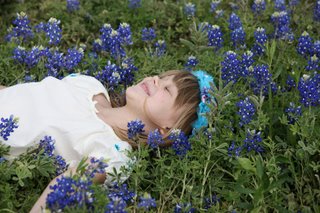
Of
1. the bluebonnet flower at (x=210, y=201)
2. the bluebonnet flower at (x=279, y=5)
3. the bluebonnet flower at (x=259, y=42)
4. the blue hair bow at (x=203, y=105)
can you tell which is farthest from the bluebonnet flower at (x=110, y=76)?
the bluebonnet flower at (x=279, y=5)

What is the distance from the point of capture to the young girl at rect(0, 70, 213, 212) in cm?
424

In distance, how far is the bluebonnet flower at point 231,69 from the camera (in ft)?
16.1

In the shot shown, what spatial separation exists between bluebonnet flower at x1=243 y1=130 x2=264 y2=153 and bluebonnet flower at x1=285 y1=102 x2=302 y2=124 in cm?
32

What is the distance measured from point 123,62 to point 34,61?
2.37 feet

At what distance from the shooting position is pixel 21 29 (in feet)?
18.5

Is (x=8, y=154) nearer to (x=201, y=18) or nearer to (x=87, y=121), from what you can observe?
(x=87, y=121)

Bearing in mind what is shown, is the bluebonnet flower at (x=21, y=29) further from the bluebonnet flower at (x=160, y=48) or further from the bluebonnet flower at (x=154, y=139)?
the bluebonnet flower at (x=154, y=139)

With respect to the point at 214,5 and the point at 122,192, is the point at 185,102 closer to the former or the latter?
the point at 122,192

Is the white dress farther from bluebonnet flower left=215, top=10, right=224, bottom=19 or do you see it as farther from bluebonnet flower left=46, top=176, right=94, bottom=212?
bluebonnet flower left=215, top=10, right=224, bottom=19

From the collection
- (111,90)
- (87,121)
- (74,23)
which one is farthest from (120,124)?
(74,23)

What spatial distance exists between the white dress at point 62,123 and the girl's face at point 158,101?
0.91 ft

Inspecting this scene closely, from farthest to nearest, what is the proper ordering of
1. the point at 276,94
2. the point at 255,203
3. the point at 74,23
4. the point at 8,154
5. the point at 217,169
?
the point at 74,23 < the point at 276,94 < the point at 217,169 < the point at 8,154 < the point at 255,203

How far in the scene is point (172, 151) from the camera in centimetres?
438

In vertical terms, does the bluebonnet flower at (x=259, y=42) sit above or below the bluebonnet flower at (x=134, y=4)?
above
